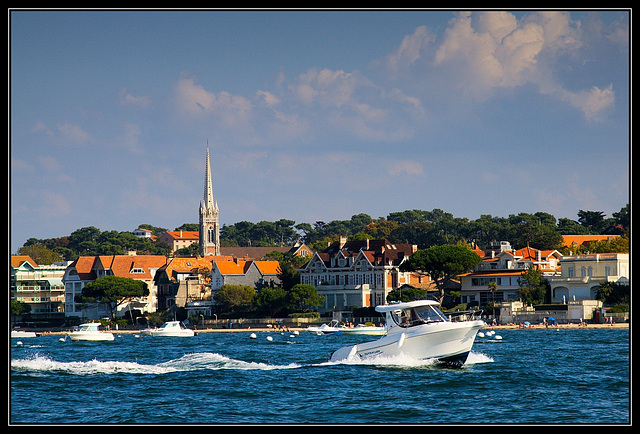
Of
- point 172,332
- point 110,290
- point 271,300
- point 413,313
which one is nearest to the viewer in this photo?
point 413,313

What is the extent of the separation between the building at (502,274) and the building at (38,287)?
56505 millimetres

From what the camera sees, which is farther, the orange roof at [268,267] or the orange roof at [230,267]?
the orange roof at [268,267]

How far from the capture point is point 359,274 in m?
112

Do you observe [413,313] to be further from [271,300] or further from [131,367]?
[271,300]

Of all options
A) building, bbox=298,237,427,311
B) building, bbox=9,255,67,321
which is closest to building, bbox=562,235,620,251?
building, bbox=298,237,427,311

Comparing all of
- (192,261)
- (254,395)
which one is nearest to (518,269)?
(192,261)

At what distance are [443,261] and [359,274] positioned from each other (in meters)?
13.9

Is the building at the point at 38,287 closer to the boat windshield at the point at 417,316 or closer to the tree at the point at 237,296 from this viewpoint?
the tree at the point at 237,296

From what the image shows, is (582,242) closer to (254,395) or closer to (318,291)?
(318,291)

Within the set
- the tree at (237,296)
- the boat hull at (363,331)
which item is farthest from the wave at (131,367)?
the tree at (237,296)

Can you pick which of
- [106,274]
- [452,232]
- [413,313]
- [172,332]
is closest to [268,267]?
[106,274]

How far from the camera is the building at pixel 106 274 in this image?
117 m

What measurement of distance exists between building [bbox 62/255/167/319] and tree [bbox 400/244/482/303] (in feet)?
118

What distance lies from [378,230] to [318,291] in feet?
150
